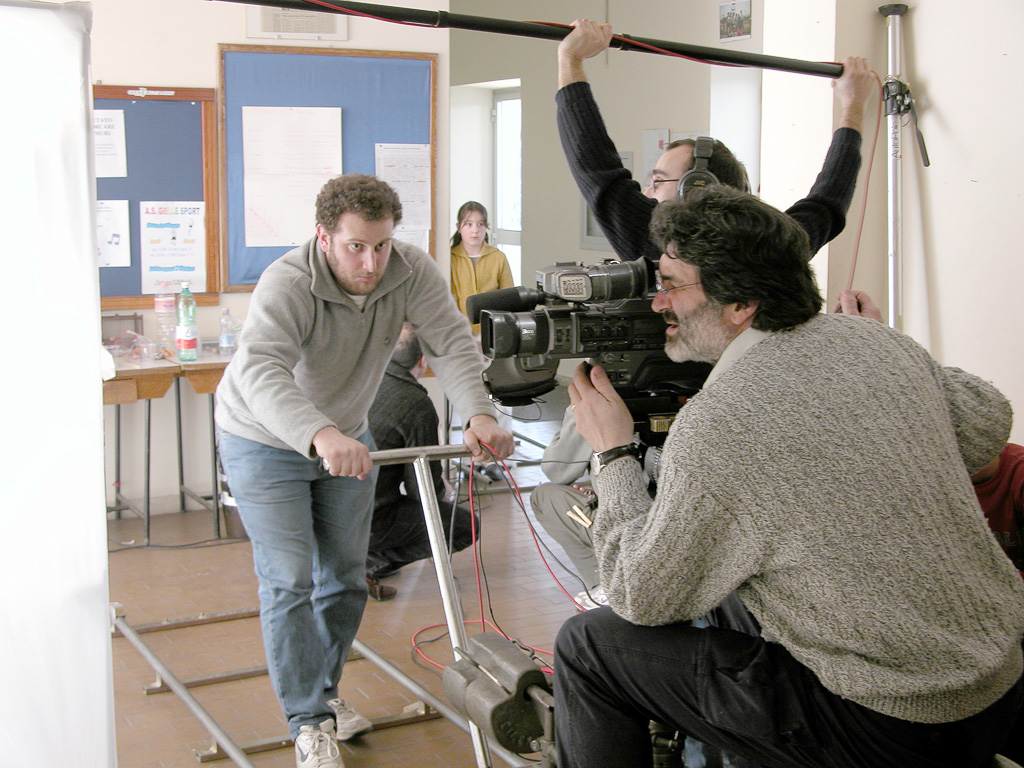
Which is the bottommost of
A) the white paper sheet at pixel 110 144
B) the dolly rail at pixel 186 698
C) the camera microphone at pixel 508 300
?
the dolly rail at pixel 186 698

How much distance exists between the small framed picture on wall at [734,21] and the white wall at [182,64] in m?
2.02

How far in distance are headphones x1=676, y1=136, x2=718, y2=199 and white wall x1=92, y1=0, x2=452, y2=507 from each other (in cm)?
288

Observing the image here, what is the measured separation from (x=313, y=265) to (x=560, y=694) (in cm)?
118

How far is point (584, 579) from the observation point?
3.49 meters

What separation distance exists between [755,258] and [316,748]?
5.10 feet

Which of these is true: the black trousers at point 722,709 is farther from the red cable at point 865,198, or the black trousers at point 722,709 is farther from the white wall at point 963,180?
the red cable at point 865,198

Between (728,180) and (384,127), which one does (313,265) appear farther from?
(384,127)

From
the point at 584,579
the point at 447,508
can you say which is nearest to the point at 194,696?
the point at 447,508

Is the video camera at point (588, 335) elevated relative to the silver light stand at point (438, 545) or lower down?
elevated

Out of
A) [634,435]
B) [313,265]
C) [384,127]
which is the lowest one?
[634,435]

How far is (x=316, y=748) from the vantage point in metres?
2.37

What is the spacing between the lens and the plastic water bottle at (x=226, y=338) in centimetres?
448

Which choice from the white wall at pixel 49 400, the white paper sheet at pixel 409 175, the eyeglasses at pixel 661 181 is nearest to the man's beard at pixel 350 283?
the eyeglasses at pixel 661 181

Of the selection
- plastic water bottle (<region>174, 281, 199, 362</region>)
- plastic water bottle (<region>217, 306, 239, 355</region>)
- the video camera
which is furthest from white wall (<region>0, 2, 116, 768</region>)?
plastic water bottle (<region>217, 306, 239, 355</region>)
